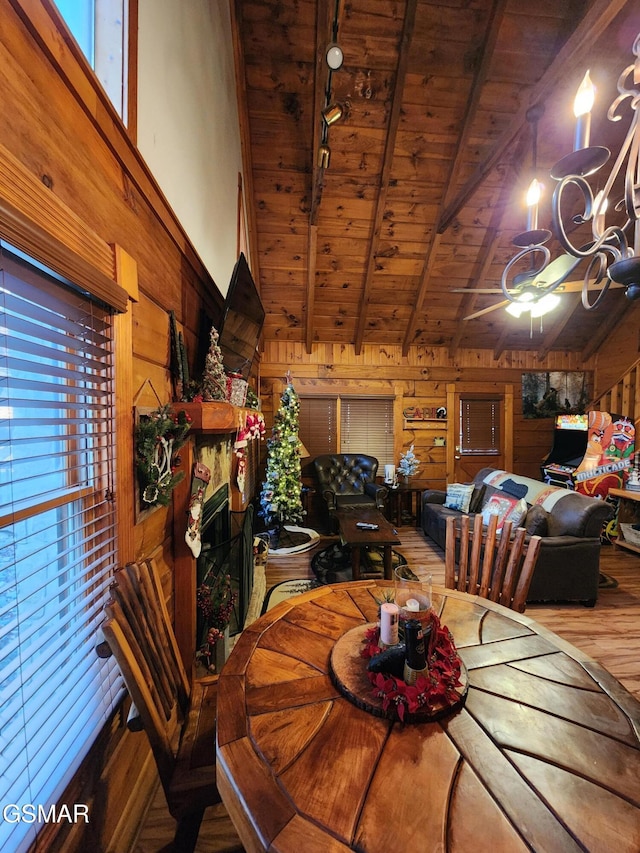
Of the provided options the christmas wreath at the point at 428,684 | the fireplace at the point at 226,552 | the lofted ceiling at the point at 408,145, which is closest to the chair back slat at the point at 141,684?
the christmas wreath at the point at 428,684

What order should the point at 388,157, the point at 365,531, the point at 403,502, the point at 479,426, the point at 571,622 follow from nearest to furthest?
1. the point at 571,622
2. the point at 365,531
3. the point at 388,157
4. the point at 403,502
5. the point at 479,426

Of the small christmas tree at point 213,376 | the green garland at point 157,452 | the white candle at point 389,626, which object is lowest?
the white candle at point 389,626

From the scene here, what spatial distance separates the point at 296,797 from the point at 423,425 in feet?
17.6

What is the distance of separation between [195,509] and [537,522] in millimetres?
2874

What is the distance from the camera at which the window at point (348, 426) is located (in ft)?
18.2

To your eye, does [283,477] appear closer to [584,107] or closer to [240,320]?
[240,320]

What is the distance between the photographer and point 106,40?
3.55ft

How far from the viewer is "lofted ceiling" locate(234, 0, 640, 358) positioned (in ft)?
9.87

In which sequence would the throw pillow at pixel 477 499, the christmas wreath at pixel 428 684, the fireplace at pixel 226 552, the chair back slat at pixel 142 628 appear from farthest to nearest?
the throw pillow at pixel 477 499, the fireplace at pixel 226 552, the chair back slat at pixel 142 628, the christmas wreath at pixel 428 684

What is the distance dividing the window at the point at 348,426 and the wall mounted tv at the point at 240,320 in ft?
9.12

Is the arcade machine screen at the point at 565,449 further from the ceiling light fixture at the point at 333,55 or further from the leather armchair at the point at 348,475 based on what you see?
the ceiling light fixture at the point at 333,55

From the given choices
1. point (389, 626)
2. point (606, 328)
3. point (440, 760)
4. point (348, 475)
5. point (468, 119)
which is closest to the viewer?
point (440, 760)

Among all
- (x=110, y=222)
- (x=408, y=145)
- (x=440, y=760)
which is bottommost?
(x=440, y=760)

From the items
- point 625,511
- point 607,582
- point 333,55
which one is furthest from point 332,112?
point 625,511
